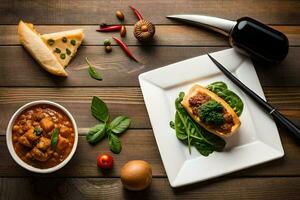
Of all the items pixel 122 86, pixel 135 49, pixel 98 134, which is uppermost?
pixel 135 49

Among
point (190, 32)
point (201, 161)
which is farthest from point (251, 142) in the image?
point (190, 32)

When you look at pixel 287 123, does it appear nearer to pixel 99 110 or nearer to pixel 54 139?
pixel 99 110

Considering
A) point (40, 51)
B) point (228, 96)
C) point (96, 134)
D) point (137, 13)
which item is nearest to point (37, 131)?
point (96, 134)

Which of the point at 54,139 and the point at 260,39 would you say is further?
the point at 260,39

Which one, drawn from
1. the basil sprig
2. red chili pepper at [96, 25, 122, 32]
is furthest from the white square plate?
red chili pepper at [96, 25, 122, 32]

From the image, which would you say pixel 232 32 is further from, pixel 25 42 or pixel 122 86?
pixel 25 42

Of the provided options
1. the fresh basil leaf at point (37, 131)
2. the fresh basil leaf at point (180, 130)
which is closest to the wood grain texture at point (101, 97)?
the fresh basil leaf at point (180, 130)
